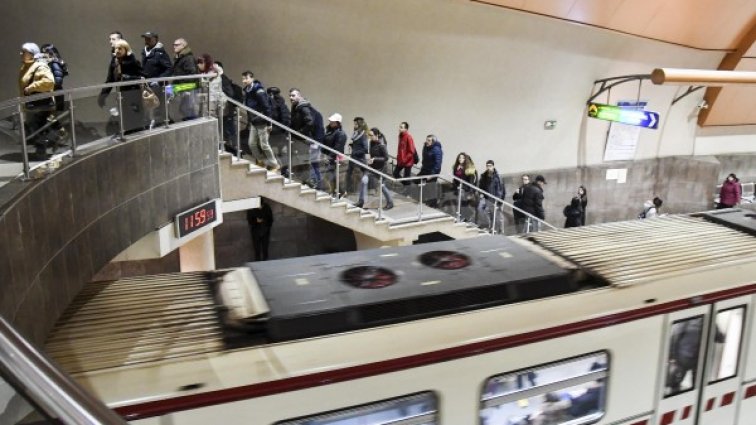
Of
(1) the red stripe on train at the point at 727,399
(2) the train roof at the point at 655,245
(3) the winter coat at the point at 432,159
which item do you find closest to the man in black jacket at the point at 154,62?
(3) the winter coat at the point at 432,159

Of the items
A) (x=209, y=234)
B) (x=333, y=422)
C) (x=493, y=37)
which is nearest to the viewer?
(x=333, y=422)

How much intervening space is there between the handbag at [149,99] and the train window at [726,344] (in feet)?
21.6

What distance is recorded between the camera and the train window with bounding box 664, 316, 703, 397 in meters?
5.12

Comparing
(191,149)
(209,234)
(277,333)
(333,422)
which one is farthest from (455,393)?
(209,234)

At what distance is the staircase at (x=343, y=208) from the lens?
1038 centimetres

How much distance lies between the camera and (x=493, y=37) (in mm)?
15664

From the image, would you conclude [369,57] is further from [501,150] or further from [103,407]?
[103,407]

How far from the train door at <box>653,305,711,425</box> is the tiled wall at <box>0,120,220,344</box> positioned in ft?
14.4

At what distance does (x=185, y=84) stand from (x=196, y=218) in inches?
73.5

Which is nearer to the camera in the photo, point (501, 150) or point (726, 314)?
point (726, 314)

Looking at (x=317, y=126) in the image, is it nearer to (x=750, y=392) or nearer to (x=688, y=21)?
(x=750, y=392)

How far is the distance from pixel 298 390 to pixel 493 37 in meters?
13.4

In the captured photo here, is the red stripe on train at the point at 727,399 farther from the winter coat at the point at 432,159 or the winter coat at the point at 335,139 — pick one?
the winter coat at the point at 432,159

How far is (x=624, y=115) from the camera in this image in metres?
15.8
